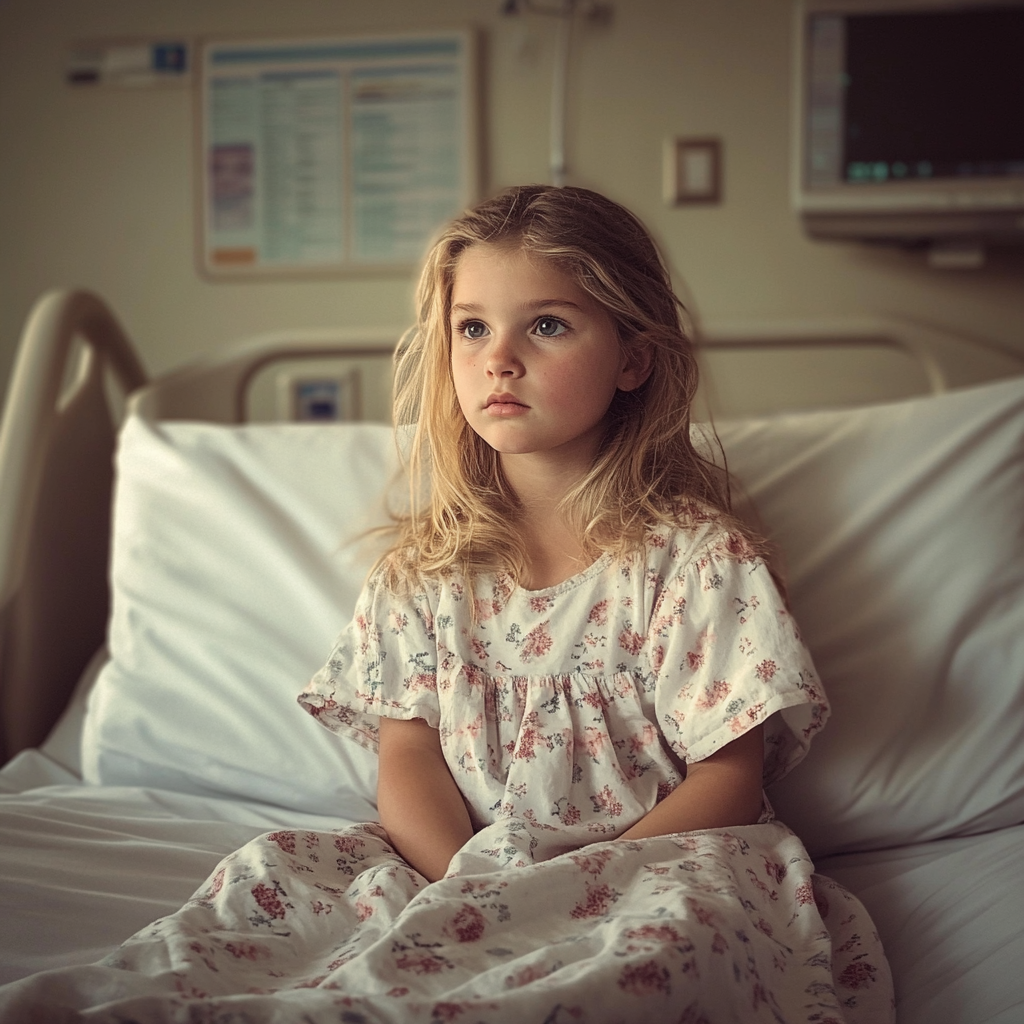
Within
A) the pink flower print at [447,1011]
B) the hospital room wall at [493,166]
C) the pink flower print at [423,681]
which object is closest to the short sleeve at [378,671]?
the pink flower print at [423,681]

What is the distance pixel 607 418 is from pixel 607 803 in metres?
0.41

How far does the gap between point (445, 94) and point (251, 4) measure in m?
0.44

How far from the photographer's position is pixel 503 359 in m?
1.04

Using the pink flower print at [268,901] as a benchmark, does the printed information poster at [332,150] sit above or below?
above

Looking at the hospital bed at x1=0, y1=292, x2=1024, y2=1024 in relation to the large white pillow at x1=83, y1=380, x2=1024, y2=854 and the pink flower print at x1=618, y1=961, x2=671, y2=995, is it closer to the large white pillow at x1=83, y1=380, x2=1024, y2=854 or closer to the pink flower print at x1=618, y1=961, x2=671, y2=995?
the large white pillow at x1=83, y1=380, x2=1024, y2=854

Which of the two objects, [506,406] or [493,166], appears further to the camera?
[493,166]

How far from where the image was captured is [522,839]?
3.22ft

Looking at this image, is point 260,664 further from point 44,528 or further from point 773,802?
point 773,802

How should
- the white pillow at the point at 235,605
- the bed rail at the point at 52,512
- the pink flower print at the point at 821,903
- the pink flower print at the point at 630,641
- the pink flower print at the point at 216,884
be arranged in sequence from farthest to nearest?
1. the bed rail at the point at 52,512
2. the white pillow at the point at 235,605
3. the pink flower print at the point at 630,641
4. the pink flower print at the point at 821,903
5. the pink flower print at the point at 216,884

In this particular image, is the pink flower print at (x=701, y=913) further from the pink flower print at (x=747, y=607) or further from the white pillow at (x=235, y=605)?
the white pillow at (x=235, y=605)

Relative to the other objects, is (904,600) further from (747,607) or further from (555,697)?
(555,697)

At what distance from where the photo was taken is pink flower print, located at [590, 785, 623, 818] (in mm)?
1049

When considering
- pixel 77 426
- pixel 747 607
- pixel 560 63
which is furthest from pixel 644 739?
pixel 560 63

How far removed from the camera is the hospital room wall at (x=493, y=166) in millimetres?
2076
